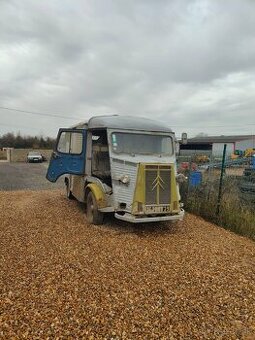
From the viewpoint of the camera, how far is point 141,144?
7234 mm

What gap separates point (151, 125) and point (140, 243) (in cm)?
287

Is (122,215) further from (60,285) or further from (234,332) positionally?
(234,332)

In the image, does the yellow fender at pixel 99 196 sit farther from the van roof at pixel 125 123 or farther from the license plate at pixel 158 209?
the van roof at pixel 125 123

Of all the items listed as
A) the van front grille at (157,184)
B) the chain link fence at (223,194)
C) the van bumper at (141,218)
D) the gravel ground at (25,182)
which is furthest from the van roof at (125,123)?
the gravel ground at (25,182)

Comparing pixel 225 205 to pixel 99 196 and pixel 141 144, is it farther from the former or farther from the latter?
pixel 99 196

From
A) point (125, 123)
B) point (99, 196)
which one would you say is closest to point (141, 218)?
point (99, 196)

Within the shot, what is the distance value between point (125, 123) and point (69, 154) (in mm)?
1847

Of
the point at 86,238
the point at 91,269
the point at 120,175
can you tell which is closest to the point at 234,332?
the point at 91,269

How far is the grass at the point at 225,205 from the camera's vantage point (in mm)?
7395

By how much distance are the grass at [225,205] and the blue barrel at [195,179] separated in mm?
150

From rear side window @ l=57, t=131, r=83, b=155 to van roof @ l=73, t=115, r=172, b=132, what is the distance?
1.77 ft

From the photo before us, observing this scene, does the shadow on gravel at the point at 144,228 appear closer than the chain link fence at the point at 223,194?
Yes

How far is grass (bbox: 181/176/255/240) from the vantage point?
7.39 m

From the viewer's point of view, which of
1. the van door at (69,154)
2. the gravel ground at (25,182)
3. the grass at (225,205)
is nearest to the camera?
the grass at (225,205)
